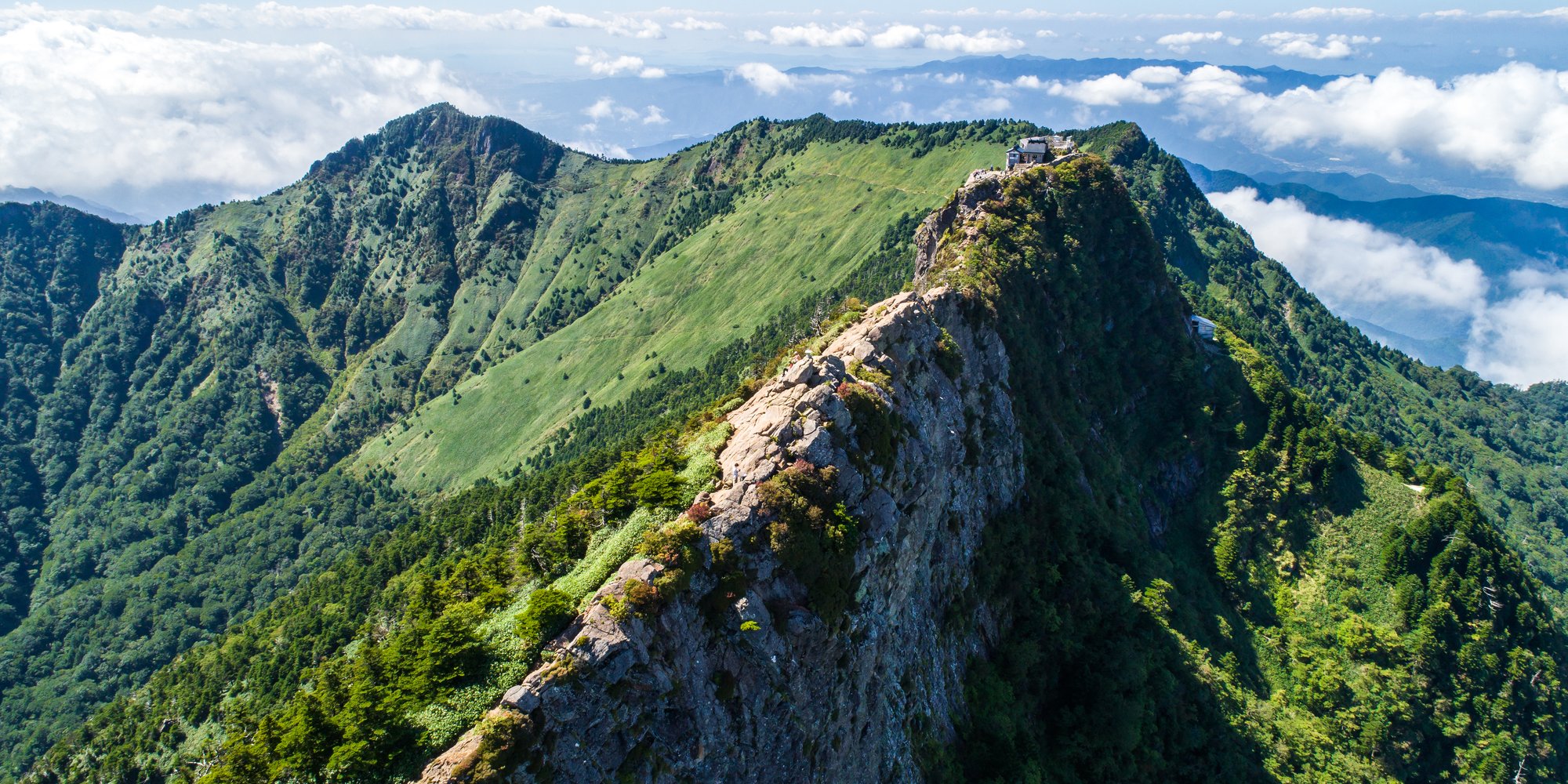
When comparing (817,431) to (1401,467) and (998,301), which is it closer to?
(998,301)

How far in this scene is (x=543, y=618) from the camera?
105 feet

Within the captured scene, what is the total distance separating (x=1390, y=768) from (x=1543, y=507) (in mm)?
185241

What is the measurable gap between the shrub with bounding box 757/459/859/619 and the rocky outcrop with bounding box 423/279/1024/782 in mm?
525

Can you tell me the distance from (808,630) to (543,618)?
1337 cm

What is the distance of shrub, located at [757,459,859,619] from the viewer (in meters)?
37.8

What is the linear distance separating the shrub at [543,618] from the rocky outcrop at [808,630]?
965mm

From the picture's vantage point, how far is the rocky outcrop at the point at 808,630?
3086 centimetres

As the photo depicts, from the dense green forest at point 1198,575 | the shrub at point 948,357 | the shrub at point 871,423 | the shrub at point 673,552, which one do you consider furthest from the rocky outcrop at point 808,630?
the dense green forest at point 1198,575

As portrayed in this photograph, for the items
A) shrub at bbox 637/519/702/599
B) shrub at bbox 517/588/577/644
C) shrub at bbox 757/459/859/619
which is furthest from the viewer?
shrub at bbox 757/459/859/619

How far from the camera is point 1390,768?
74938mm

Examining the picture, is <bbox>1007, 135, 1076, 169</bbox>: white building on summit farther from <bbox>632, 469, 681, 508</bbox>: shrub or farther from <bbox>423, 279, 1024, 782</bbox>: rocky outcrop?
<bbox>632, 469, 681, 508</bbox>: shrub

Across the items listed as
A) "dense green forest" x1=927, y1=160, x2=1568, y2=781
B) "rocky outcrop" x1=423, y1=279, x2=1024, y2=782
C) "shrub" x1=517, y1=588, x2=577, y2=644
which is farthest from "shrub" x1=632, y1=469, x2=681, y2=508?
"dense green forest" x1=927, y1=160, x2=1568, y2=781

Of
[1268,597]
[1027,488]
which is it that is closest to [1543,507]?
[1268,597]

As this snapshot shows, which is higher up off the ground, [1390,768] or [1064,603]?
[1064,603]
